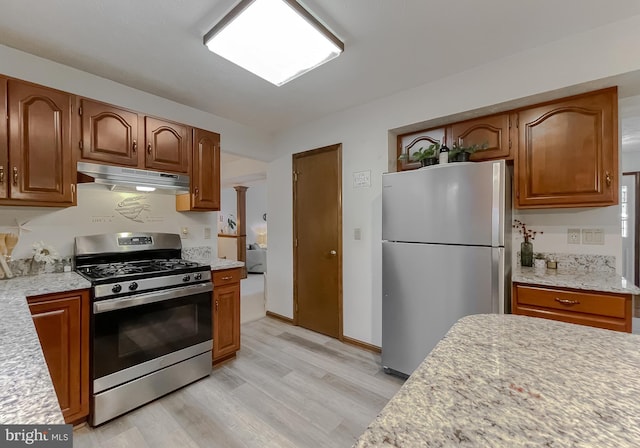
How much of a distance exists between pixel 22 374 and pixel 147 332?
1.44m

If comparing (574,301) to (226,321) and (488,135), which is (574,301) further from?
(226,321)

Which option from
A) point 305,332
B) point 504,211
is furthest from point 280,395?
point 504,211

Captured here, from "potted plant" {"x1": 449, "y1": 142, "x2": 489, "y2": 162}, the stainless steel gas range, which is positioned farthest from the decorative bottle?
the stainless steel gas range

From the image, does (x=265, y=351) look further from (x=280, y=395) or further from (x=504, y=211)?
(x=504, y=211)

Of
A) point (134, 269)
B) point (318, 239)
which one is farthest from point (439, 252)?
point (134, 269)

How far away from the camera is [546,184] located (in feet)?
6.74

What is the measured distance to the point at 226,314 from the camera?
2.56m

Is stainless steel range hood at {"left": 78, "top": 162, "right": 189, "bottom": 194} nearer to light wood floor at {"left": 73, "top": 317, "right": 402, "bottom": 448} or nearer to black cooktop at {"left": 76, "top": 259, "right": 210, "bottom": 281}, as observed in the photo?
black cooktop at {"left": 76, "top": 259, "right": 210, "bottom": 281}

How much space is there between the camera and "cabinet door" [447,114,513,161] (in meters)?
2.24

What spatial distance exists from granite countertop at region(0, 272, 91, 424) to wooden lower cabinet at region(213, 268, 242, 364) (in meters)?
1.25

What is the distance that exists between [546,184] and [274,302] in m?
3.14

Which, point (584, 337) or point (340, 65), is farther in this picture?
point (340, 65)

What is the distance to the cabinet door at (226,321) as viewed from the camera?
2.47m

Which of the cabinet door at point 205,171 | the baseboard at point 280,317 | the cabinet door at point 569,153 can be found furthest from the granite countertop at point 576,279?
the cabinet door at point 205,171
